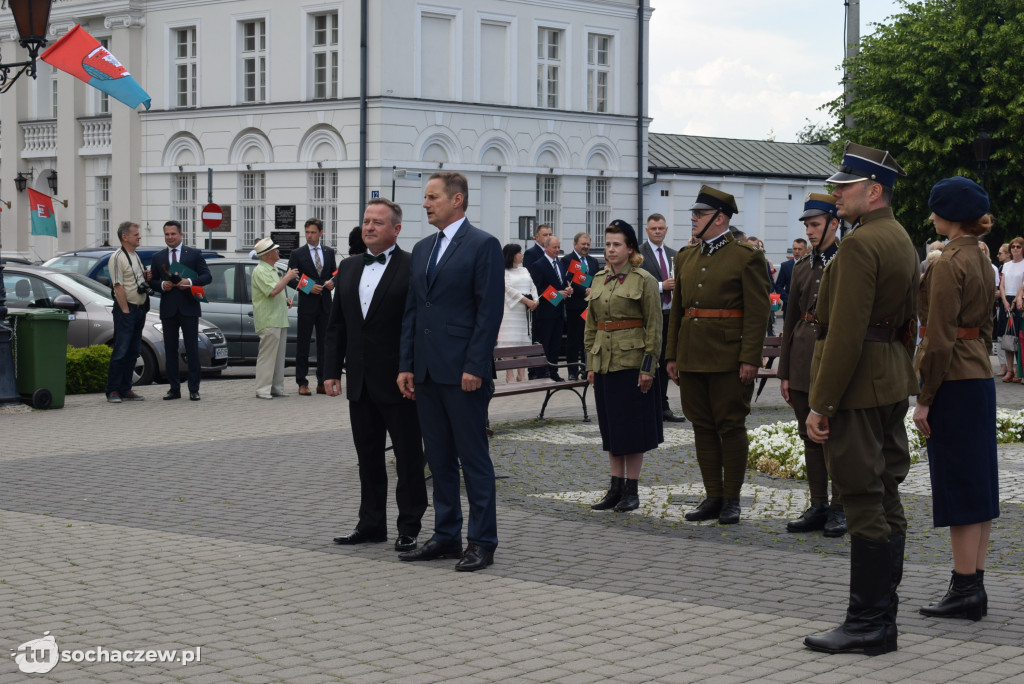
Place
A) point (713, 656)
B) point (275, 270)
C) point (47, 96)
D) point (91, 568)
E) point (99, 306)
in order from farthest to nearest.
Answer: point (47, 96) → point (99, 306) → point (275, 270) → point (91, 568) → point (713, 656)

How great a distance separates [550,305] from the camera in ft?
61.4

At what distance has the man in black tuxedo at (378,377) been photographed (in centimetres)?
802

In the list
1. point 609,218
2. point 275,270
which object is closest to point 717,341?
point 275,270

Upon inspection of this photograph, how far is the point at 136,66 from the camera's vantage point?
4166cm

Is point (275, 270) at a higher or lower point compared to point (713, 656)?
higher

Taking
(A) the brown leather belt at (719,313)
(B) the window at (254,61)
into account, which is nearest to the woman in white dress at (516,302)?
(A) the brown leather belt at (719,313)

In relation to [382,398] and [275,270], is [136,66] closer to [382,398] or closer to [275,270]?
[275,270]

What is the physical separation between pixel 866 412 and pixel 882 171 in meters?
1.05

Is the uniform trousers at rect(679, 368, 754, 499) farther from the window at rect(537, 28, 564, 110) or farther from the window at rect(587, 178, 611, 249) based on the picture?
the window at rect(587, 178, 611, 249)

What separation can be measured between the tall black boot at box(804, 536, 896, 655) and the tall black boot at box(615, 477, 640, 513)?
130 inches

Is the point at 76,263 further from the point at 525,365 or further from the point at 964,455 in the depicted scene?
the point at 964,455

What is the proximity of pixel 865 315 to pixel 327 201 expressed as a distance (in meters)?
33.2

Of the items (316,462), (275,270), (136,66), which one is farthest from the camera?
(136,66)

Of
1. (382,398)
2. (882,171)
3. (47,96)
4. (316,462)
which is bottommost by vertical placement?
(316,462)
